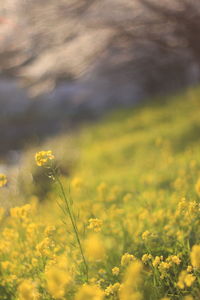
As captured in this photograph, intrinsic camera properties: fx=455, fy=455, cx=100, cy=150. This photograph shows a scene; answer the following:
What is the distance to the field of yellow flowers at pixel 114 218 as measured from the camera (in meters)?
2.09

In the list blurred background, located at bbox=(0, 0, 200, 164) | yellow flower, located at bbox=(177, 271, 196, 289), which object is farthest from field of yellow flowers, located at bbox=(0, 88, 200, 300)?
blurred background, located at bbox=(0, 0, 200, 164)

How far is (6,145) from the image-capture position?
1540 cm

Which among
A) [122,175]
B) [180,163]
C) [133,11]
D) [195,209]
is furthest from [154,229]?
[122,175]

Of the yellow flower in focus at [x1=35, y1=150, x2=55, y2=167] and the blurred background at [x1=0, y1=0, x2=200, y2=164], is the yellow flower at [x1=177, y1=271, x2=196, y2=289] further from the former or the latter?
the blurred background at [x1=0, y1=0, x2=200, y2=164]

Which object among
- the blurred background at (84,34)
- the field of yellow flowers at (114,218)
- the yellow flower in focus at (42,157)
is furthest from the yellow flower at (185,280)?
the blurred background at (84,34)

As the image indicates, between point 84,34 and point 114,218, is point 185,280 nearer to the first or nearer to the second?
point 114,218

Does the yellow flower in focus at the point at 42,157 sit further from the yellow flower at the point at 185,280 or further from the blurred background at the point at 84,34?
the blurred background at the point at 84,34

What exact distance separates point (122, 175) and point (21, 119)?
11912 mm

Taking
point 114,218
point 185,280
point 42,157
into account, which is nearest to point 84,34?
point 114,218

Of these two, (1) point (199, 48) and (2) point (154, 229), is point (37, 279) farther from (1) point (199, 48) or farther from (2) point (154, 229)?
(1) point (199, 48)

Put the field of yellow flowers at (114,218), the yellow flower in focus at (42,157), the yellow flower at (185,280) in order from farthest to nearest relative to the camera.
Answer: the yellow flower in focus at (42,157)
the field of yellow flowers at (114,218)
the yellow flower at (185,280)

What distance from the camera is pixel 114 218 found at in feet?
11.6

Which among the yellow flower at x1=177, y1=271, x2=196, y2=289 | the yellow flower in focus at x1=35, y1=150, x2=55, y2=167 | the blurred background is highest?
the blurred background

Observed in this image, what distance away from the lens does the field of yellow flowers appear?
209 cm
